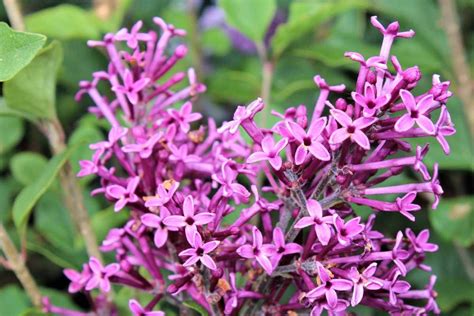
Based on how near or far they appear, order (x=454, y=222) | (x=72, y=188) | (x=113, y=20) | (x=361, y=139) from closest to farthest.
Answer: (x=361, y=139) < (x=72, y=188) < (x=454, y=222) < (x=113, y=20)

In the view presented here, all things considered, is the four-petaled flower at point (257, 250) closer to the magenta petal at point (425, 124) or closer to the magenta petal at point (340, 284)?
the magenta petal at point (340, 284)

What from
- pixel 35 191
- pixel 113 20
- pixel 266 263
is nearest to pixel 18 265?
pixel 35 191

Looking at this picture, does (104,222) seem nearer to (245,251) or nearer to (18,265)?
(18,265)

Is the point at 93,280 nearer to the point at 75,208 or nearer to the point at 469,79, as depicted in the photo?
the point at 75,208

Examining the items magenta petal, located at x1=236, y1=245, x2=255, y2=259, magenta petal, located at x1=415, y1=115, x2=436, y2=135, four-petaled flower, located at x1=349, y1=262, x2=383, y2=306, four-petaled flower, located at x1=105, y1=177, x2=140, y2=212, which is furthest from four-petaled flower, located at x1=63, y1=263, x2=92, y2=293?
magenta petal, located at x1=415, y1=115, x2=436, y2=135

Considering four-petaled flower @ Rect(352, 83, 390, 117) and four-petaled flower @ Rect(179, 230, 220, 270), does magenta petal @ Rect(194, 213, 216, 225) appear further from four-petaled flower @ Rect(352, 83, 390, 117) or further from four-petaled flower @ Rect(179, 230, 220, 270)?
four-petaled flower @ Rect(352, 83, 390, 117)

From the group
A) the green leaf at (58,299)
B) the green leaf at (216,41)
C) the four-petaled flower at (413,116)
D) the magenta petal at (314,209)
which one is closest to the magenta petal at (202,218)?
the magenta petal at (314,209)
